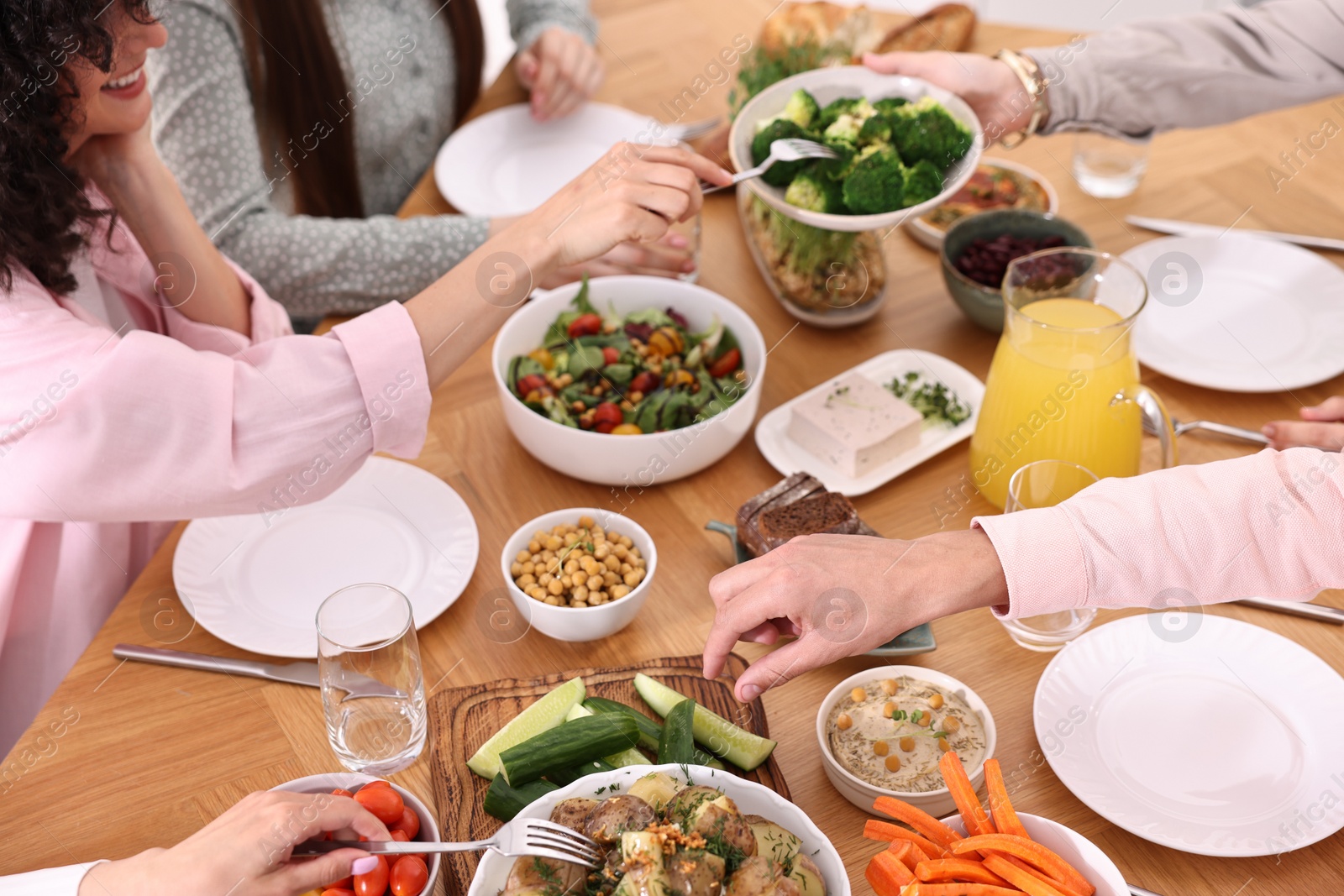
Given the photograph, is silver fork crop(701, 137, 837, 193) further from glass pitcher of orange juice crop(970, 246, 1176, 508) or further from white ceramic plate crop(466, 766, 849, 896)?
white ceramic plate crop(466, 766, 849, 896)

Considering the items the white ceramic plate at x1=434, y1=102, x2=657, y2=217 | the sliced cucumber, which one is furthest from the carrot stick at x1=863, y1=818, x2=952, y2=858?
the white ceramic plate at x1=434, y1=102, x2=657, y2=217

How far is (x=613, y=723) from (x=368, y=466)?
63 cm

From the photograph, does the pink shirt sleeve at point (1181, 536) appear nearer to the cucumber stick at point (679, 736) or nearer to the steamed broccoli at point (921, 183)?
the cucumber stick at point (679, 736)

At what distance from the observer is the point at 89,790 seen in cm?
118

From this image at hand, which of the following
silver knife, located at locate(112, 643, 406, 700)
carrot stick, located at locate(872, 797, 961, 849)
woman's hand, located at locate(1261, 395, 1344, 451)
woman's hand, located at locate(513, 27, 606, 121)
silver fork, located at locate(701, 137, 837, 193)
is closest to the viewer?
carrot stick, located at locate(872, 797, 961, 849)

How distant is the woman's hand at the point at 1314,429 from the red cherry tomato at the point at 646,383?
32.9 inches

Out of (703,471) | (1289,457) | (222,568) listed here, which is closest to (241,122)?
(222,568)

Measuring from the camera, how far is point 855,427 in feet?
5.02

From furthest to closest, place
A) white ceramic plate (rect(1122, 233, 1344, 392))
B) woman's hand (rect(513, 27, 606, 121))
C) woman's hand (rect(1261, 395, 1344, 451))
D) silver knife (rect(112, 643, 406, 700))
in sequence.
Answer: woman's hand (rect(513, 27, 606, 121)), white ceramic plate (rect(1122, 233, 1344, 392)), woman's hand (rect(1261, 395, 1344, 451)), silver knife (rect(112, 643, 406, 700))

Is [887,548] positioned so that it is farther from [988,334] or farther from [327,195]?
[327,195]

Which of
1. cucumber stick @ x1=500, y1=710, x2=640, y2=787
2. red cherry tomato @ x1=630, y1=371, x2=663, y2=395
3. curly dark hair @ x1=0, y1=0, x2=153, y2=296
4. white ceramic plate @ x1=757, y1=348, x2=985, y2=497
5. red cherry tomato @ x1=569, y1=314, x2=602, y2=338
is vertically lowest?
white ceramic plate @ x1=757, y1=348, x2=985, y2=497

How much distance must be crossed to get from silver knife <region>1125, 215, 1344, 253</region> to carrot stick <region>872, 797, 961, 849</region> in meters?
1.30

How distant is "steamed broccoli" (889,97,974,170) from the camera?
5.21 feet

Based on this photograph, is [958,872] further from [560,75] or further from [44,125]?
[560,75]
